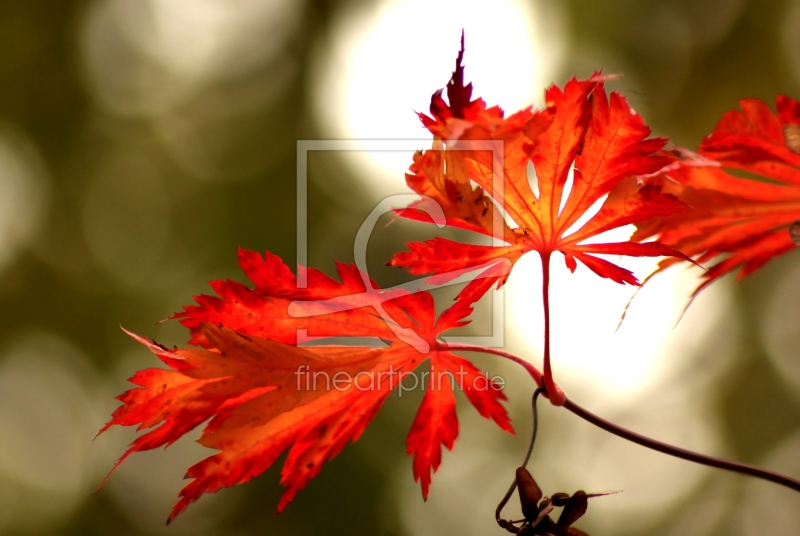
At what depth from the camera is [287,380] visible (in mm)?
679

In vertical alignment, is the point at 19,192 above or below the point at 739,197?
above

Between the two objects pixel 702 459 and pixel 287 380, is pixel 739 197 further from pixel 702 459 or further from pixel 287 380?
pixel 287 380

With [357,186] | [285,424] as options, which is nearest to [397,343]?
[285,424]

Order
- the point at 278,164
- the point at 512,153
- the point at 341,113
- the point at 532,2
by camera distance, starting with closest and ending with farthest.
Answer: the point at 512,153, the point at 278,164, the point at 341,113, the point at 532,2

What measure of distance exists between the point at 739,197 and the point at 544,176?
0.33 meters

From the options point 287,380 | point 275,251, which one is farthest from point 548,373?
point 275,251

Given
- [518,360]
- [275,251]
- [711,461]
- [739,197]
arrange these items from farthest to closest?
[275,251] → [739,197] → [518,360] → [711,461]

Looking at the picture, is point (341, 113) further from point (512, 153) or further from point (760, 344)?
point (512, 153)

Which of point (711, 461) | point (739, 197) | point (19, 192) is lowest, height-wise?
point (711, 461)

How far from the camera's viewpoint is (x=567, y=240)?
29.6 inches

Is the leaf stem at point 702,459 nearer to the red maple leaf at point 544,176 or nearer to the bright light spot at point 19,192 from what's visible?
the red maple leaf at point 544,176

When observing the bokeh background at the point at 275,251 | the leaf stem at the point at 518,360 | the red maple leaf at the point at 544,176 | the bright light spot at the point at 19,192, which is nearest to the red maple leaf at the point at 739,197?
the red maple leaf at the point at 544,176

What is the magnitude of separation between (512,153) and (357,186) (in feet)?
14.5

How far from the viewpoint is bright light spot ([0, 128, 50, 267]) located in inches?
189
